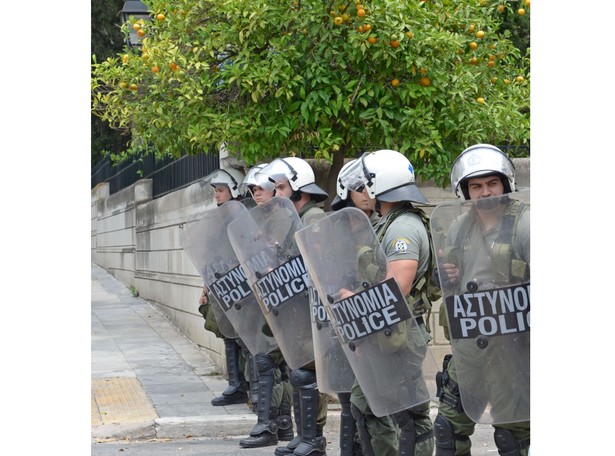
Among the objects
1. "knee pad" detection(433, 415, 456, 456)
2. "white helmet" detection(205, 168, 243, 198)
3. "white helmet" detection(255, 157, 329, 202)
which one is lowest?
"knee pad" detection(433, 415, 456, 456)

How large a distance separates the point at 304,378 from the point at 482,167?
2.45 metres

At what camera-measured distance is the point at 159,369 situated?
11078mm

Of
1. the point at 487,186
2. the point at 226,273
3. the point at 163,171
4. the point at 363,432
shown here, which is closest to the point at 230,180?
the point at 226,273

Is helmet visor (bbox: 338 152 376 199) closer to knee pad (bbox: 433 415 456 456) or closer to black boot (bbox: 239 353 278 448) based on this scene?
knee pad (bbox: 433 415 456 456)

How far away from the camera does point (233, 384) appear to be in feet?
29.5

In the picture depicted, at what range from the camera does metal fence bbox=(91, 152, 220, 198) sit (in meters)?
11.5

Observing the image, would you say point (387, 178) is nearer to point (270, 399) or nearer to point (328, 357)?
point (328, 357)

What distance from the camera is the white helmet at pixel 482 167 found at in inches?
184

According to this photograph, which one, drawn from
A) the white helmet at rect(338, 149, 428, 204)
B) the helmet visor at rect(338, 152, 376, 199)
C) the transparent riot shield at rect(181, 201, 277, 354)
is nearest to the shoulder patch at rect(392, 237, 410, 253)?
the white helmet at rect(338, 149, 428, 204)

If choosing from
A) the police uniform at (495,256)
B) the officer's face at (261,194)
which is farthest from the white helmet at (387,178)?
the officer's face at (261,194)

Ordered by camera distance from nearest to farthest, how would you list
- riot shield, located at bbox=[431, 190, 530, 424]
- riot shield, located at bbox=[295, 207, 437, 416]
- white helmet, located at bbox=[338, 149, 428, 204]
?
riot shield, located at bbox=[431, 190, 530, 424] < riot shield, located at bbox=[295, 207, 437, 416] < white helmet, located at bbox=[338, 149, 428, 204]

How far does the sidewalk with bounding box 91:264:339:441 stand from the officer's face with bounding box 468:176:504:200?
3978mm
